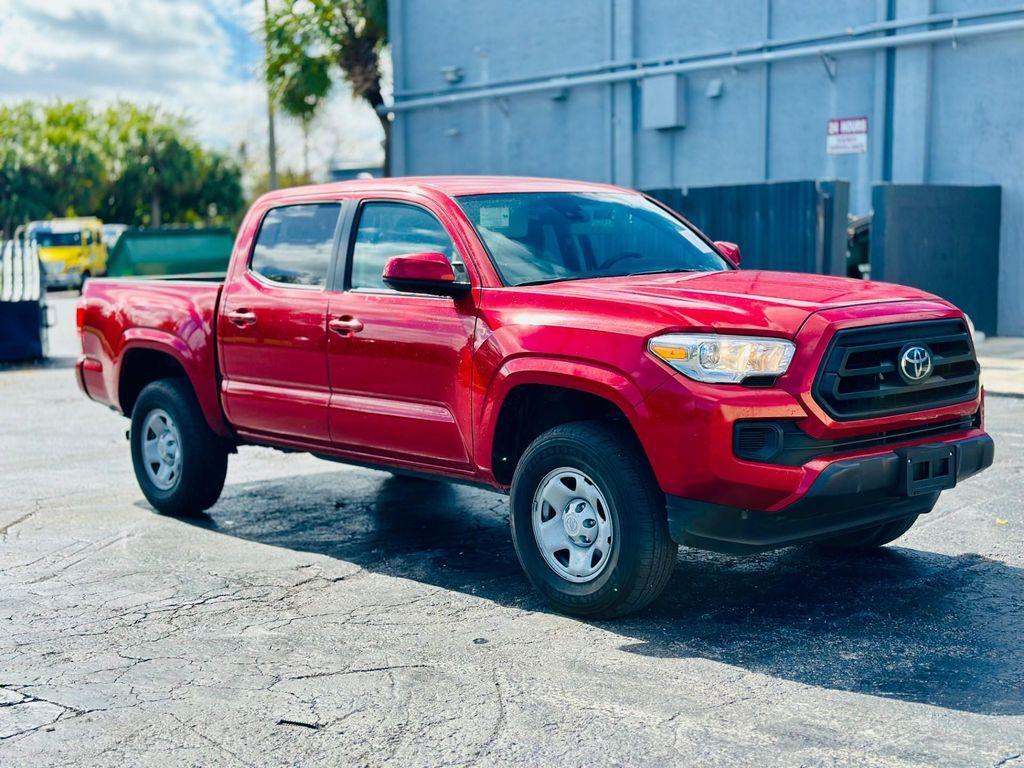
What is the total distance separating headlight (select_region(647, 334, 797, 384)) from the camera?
4.98m

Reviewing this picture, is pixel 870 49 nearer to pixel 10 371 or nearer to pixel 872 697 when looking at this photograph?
pixel 10 371

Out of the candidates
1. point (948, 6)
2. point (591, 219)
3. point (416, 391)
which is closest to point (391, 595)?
point (416, 391)

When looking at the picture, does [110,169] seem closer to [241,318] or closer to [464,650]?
[241,318]

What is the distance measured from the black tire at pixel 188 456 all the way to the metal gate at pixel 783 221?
10.4 meters

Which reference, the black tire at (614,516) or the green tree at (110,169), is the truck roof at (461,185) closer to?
the black tire at (614,516)

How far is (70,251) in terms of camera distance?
38.4 m

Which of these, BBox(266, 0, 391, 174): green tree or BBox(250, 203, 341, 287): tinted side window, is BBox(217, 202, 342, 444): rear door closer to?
BBox(250, 203, 341, 287): tinted side window

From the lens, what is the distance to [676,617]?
18.0 ft

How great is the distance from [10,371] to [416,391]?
12.0m

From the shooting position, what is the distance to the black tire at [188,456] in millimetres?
7621

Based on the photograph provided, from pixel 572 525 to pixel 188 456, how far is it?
2998 millimetres

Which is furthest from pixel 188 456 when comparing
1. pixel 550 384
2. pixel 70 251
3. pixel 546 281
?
pixel 70 251

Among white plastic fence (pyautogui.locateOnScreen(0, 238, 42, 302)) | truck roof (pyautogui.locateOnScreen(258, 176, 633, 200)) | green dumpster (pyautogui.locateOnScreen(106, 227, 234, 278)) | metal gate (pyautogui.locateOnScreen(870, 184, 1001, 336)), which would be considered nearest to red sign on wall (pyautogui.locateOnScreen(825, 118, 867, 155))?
metal gate (pyautogui.locateOnScreen(870, 184, 1001, 336))

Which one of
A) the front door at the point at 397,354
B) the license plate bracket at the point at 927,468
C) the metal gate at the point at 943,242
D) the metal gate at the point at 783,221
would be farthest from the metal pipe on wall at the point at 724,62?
the license plate bracket at the point at 927,468
